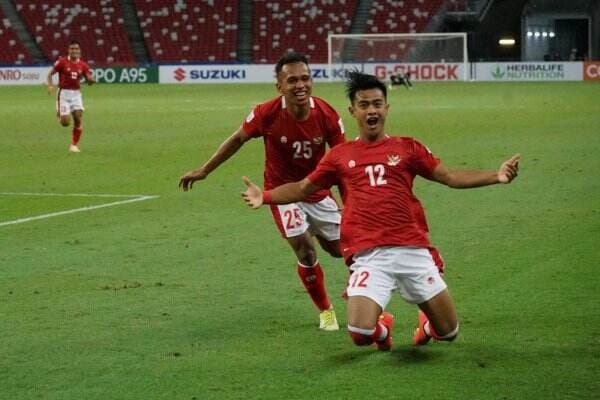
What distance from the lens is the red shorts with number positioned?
8469 mm

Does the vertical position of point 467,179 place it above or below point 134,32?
below

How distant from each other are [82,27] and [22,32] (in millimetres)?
3142

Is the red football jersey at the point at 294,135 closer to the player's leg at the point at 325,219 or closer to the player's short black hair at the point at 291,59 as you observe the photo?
the player's leg at the point at 325,219

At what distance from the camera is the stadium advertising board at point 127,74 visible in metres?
58.5

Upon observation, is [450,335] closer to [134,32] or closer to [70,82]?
[70,82]

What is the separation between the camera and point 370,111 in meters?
7.45

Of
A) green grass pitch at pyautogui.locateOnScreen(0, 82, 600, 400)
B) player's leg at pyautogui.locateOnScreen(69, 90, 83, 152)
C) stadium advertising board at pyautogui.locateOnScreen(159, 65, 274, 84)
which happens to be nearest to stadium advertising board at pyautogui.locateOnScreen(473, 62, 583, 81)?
stadium advertising board at pyautogui.locateOnScreen(159, 65, 274, 84)

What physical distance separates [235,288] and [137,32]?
5416 centimetres

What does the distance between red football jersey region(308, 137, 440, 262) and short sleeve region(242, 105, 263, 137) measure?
1.19 meters

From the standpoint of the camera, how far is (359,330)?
7.14m

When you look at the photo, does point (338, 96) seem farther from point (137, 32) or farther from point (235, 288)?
point (235, 288)

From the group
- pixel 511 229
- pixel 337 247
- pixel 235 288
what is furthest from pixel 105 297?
pixel 511 229

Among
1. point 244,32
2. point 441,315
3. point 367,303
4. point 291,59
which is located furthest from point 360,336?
point 244,32

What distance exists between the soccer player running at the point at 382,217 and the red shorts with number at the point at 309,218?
0.77 m
